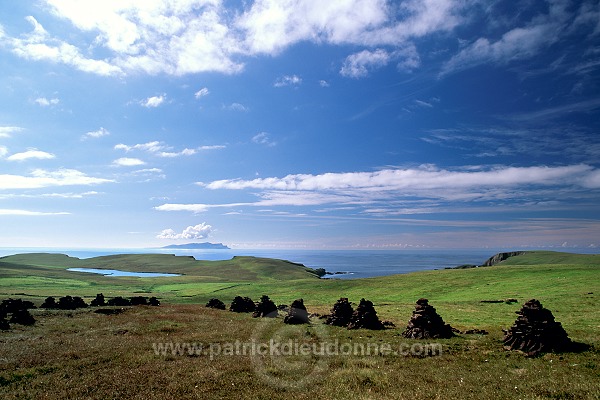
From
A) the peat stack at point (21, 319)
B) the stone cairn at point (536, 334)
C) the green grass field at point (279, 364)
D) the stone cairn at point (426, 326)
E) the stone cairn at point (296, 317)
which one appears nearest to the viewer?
the green grass field at point (279, 364)

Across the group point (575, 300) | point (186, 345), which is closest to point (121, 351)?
point (186, 345)

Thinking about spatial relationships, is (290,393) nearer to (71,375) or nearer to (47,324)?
(71,375)

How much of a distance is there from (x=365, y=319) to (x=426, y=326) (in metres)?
7.78

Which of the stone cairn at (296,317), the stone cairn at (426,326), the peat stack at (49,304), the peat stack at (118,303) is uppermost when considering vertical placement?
the stone cairn at (426,326)

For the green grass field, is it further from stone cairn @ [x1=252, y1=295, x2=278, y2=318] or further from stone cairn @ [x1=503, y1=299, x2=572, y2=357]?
stone cairn @ [x1=252, y1=295, x2=278, y2=318]

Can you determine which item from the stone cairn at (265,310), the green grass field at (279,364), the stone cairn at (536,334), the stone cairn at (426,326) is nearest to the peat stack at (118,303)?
the green grass field at (279,364)

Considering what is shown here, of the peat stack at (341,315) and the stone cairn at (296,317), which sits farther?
the stone cairn at (296,317)

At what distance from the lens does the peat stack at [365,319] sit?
126 ft

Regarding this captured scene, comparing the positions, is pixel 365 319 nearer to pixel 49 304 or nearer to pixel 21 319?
pixel 21 319

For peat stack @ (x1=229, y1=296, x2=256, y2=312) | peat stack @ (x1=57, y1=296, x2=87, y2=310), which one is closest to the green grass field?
peat stack @ (x1=57, y1=296, x2=87, y2=310)

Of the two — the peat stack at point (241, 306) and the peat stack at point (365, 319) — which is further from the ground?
the peat stack at point (365, 319)

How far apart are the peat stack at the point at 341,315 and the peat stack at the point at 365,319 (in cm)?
202

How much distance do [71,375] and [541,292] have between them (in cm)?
6470

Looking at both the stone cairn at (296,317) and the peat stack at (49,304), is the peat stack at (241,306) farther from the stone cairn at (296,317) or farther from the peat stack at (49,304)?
the peat stack at (49,304)
